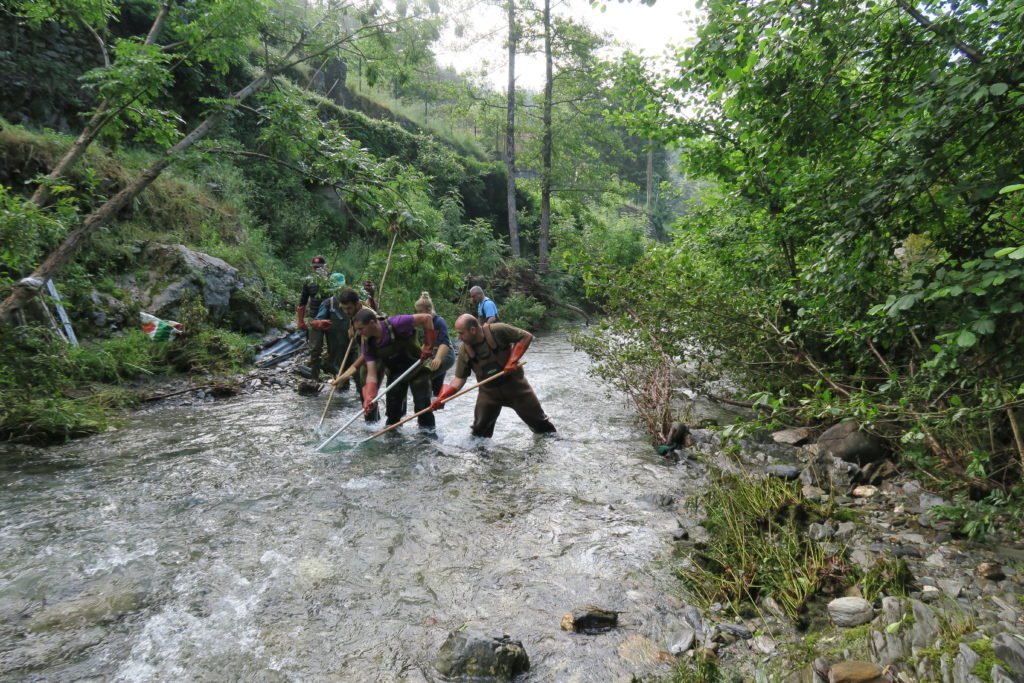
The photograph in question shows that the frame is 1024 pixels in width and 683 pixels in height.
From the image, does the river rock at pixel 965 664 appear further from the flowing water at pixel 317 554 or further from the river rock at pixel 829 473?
the river rock at pixel 829 473

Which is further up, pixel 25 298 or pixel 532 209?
pixel 532 209

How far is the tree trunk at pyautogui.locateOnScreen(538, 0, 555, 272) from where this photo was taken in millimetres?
19422

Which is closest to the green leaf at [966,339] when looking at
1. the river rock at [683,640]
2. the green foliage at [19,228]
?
the river rock at [683,640]

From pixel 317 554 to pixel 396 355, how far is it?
3624 millimetres

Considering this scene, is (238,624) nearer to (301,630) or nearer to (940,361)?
(301,630)

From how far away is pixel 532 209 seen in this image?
2672 centimetres

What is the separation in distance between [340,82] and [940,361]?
2697 cm

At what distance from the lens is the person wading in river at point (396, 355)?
718cm

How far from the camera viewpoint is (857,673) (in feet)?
7.82

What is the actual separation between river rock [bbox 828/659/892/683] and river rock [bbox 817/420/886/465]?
3239 mm

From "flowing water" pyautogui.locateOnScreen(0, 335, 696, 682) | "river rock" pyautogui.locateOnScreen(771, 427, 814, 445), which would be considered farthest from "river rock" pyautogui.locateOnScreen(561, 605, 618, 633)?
"river rock" pyautogui.locateOnScreen(771, 427, 814, 445)

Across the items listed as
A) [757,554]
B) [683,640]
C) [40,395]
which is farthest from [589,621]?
[40,395]

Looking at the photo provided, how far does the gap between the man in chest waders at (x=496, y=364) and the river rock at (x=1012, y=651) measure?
4969 mm

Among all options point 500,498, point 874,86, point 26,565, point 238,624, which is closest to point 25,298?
point 26,565
